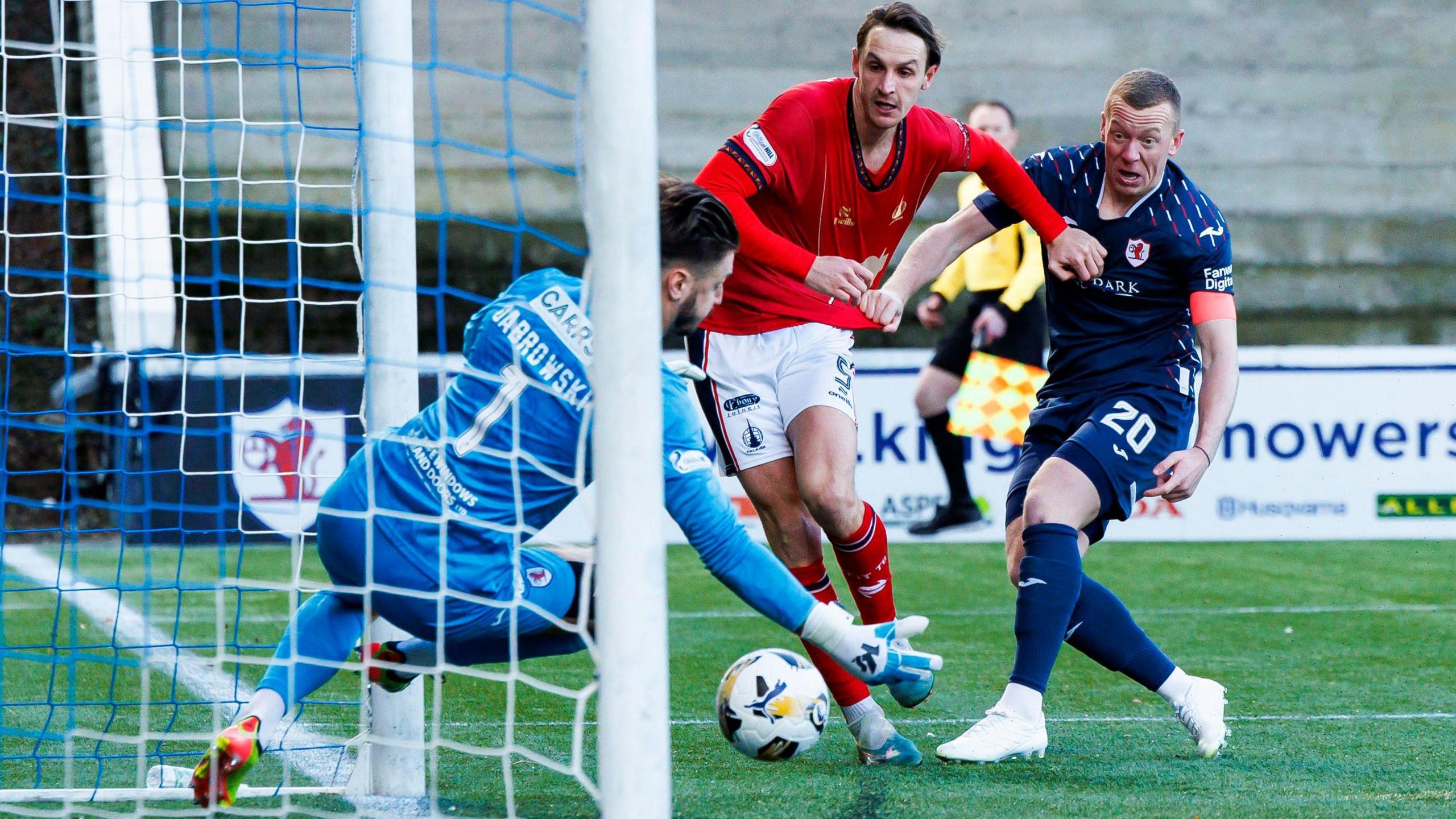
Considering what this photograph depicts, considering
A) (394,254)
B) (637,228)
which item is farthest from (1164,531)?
(637,228)

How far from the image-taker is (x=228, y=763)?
276 cm

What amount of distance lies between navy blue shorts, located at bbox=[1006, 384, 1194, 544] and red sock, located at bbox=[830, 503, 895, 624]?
0.35 metres

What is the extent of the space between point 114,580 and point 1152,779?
5160 millimetres

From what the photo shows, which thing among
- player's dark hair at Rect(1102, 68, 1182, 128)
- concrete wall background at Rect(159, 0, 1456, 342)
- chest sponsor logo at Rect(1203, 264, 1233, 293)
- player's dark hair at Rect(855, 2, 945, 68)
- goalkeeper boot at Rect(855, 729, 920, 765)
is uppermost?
concrete wall background at Rect(159, 0, 1456, 342)

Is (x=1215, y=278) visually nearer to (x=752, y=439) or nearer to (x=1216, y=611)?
(x=752, y=439)

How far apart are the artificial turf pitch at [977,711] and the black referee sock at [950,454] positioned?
97 cm

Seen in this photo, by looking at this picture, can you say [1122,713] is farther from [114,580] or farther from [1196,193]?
[114,580]

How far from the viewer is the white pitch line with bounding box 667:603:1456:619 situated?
599 centimetres

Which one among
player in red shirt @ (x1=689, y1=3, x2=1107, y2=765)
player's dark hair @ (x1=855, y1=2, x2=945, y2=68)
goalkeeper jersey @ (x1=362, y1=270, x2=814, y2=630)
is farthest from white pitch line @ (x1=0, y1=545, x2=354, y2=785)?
player's dark hair @ (x1=855, y1=2, x2=945, y2=68)

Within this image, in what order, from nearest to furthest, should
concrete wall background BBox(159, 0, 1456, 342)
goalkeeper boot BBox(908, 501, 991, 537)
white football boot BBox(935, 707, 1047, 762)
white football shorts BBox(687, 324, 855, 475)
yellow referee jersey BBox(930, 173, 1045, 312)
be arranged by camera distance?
white football boot BBox(935, 707, 1047, 762), white football shorts BBox(687, 324, 855, 475), yellow referee jersey BBox(930, 173, 1045, 312), goalkeeper boot BBox(908, 501, 991, 537), concrete wall background BBox(159, 0, 1456, 342)

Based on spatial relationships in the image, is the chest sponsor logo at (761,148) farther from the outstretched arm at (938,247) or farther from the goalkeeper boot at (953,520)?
the goalkeeper boot at (953,520)

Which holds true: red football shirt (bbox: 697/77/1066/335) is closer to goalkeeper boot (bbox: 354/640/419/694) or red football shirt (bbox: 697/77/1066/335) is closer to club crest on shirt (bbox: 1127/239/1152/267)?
club crest on shirt (bbox: 1127/239/1152/267)

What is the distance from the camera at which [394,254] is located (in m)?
3.13

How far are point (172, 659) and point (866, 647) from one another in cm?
291
